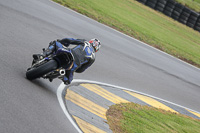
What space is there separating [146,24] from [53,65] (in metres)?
18.5

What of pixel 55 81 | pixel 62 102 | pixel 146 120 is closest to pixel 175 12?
pixel 146 120

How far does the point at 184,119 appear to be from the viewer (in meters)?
11.0

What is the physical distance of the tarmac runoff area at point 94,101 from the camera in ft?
25.1

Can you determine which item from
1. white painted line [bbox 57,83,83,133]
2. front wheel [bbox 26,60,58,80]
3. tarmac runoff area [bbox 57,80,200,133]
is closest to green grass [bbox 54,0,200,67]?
tarmac runoff area [bbox 57,80,200,133]

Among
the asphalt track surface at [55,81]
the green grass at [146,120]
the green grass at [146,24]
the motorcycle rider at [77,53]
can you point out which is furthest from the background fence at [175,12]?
the motorcycle rider at [77,53]

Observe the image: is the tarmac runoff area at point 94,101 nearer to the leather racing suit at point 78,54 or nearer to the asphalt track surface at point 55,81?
the asphalt track surface at point 55,81

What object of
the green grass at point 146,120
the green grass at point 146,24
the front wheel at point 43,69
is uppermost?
the front wheel at point 43,69

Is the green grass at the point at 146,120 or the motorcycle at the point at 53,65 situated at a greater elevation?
the motorcycle at the point at 53,65

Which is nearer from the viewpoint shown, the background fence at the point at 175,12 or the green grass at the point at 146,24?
the green grass at the point at 146,24

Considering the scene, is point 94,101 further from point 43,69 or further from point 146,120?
point 43,69

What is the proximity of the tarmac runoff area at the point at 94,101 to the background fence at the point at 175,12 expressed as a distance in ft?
59.5

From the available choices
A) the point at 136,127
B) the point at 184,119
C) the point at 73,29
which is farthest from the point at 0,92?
the point at 73,29

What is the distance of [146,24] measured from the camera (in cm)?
2545

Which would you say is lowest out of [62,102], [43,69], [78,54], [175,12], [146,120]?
[146,120]
